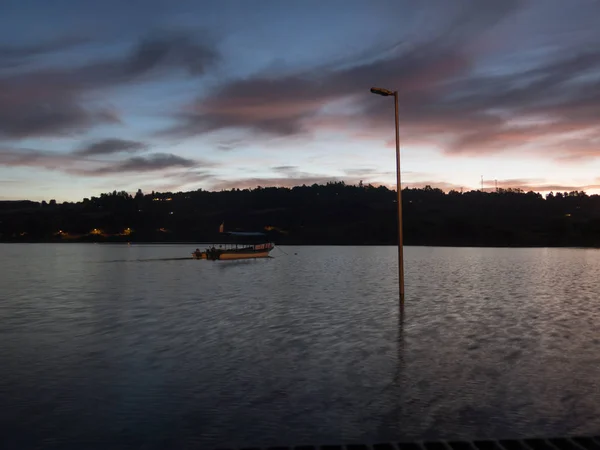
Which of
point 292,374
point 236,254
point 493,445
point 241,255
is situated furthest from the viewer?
point 241,255

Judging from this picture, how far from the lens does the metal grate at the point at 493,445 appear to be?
7891 mm

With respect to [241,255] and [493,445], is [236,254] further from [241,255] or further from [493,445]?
[493,445]

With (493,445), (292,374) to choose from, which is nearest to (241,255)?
(292,374)

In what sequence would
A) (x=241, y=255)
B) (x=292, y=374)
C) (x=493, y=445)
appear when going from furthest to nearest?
(x=241, y=255)
(x=292, y=374)
(x=493, y=445)

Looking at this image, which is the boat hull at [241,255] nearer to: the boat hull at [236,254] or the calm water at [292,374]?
the boat hull at [236,254]

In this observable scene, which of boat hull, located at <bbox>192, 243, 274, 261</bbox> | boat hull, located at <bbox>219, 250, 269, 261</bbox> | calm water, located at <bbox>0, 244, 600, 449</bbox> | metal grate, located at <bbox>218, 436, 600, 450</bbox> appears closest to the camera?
metal grate, located at <bbox>218, 436, 600, 450</bbox>

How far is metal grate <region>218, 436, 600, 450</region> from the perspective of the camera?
789 cm

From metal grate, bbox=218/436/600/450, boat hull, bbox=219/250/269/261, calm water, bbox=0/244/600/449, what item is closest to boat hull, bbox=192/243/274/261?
boat hull, bbox=219/250/269/261

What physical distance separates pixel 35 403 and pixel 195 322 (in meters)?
12.2

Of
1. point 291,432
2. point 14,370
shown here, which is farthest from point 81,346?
point 291,432

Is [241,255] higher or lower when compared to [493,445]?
lower

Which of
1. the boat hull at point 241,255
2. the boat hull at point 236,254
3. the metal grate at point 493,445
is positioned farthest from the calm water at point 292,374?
the boat hull at point 236,254

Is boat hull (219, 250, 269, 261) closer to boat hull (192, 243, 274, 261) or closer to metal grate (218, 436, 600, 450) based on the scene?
boat hull (192, 243, 274, 261)

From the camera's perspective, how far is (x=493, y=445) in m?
8.02
